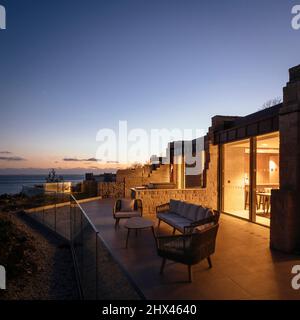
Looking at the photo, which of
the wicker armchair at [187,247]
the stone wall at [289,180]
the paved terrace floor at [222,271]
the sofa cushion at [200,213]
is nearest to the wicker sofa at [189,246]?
the wicker armchair at [187,247]

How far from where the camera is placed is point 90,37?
859 centimetres

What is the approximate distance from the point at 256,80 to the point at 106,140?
866 centimetres

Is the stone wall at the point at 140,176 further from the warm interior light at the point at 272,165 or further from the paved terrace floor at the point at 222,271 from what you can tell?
the paved terrace floor at the point at 222,271

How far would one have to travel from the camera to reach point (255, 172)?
793 cm

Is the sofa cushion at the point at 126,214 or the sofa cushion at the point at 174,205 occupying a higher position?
the sofa cushion at the point at 174,205

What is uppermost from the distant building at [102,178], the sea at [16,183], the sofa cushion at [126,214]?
the distant building at [102,178]

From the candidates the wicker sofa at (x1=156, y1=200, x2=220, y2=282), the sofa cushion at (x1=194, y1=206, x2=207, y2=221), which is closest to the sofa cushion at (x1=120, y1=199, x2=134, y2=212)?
the sofa cushion at (x1=194, y1=206, x2=207, y2=221)

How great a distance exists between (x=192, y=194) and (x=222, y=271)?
5966 millimetres

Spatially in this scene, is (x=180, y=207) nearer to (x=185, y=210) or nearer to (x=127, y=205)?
(x=185, y=210)

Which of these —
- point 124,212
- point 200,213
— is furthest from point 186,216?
point 124,212

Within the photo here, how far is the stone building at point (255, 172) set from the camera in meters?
5.18

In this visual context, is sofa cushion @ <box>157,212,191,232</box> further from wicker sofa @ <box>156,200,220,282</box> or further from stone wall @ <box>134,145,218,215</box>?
stone wall @ <box>134,145,218,215</box>

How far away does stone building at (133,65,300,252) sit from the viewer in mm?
5176
